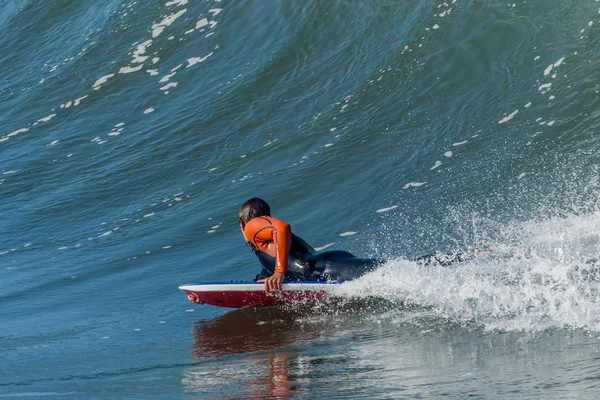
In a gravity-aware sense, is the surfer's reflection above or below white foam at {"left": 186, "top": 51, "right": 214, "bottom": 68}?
below

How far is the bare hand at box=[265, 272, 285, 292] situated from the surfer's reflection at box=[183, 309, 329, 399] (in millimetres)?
277

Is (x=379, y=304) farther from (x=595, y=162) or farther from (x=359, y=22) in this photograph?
(x=359, y=22)

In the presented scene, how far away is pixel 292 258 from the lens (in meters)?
8.13

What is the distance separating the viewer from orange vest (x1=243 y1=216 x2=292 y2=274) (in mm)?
7750

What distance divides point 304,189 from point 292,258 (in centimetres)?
354

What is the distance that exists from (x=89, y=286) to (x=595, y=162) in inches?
236

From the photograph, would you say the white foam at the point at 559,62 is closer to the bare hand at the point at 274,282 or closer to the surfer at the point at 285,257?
the surfer at the point at 285,257

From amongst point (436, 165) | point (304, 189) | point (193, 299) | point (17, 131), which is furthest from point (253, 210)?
point (17, 131)

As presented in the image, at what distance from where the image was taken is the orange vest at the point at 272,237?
7750mm

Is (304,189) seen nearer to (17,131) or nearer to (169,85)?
(169,85)

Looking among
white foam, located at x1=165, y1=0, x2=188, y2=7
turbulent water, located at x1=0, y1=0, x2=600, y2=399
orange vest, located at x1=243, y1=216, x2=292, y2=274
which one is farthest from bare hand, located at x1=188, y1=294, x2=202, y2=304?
white foam, located at x1=165, y1=0, x2=188, y2=7

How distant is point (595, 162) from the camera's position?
413 inches

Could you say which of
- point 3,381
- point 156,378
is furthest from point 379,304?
point 3,381

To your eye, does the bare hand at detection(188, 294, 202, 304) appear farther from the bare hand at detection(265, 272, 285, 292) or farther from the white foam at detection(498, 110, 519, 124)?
the white foam at detection(498, 110, 519, 124)
